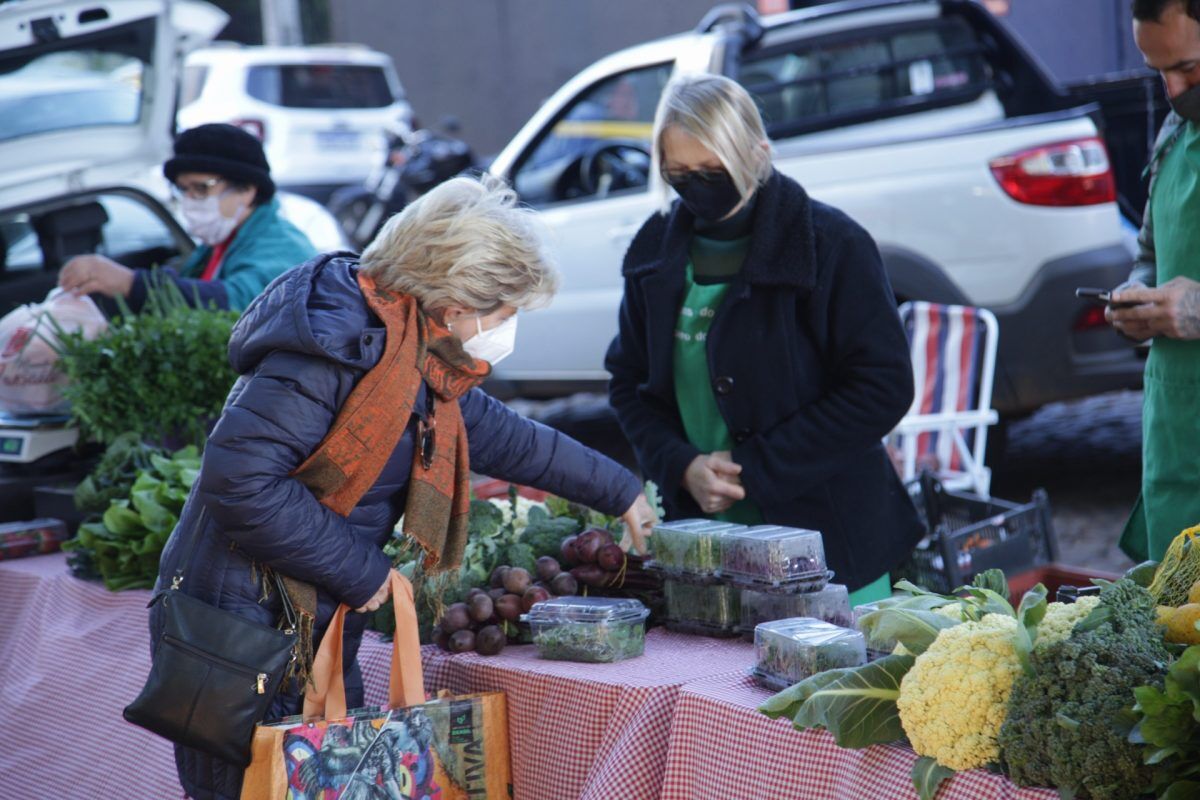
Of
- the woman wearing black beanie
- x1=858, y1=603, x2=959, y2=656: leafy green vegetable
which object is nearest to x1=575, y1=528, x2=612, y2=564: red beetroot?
x1=858, y1=603, x2=959, y2=656: leafy green vegetable

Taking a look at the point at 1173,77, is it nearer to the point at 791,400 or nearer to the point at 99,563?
the point at 791,400

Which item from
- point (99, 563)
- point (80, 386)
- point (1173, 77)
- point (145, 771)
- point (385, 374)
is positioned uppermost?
point (1173, 77)

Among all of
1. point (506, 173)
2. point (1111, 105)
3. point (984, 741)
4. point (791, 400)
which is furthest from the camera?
point (506, 173)

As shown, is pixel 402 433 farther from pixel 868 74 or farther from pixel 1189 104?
pixel 868 74

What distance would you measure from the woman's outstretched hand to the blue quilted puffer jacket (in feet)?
1.89

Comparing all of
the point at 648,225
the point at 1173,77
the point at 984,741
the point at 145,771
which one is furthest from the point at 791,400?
the point at 145,771

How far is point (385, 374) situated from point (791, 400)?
1.06 metres

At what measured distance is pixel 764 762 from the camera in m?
2.22

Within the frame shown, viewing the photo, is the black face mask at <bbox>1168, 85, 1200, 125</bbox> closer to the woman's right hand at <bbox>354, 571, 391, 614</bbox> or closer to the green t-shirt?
the green t-shirt

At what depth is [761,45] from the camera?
670 centimetres

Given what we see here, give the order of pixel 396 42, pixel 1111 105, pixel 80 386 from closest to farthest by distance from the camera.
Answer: pixel 80 386
pixel 1111 105
pixel 396 42

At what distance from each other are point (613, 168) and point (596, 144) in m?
0.31

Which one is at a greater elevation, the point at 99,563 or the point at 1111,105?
the point at 1111,105

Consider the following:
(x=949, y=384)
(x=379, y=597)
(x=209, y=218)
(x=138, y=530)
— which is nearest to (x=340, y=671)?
(x=379, y=597)
